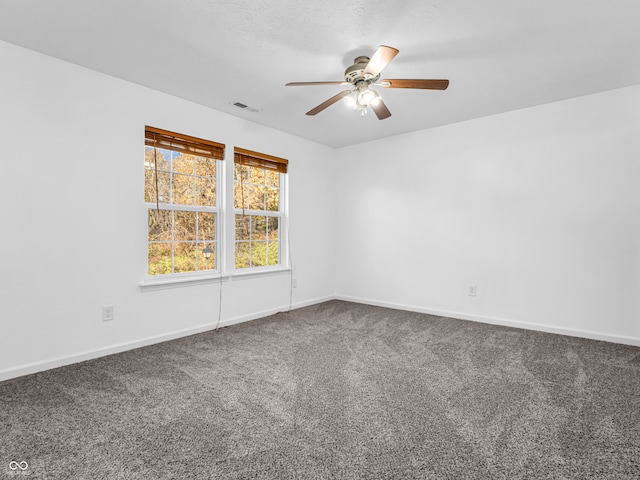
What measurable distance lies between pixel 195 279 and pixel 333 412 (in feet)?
6.91

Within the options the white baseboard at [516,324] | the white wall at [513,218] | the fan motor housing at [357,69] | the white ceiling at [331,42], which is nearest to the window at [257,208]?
the white ceiling at [331,42]

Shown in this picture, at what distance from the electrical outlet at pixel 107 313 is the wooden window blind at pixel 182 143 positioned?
151cm

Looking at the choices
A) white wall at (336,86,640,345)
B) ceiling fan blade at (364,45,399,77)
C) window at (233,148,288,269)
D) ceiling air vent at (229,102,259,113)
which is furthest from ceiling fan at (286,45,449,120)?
white wall at (336,86,640,345)

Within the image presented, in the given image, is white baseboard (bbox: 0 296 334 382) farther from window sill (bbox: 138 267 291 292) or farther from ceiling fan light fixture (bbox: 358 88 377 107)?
ceiling fan light fixture (bbox: 358 88 377 107)

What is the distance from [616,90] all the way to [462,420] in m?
3.38

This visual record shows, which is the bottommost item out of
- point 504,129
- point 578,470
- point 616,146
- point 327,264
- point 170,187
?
point 578,470

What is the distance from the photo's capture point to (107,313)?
2.82 m

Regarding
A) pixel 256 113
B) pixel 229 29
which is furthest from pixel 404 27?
pixel 256 113

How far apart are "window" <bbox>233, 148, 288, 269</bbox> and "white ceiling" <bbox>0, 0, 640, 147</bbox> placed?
89cm

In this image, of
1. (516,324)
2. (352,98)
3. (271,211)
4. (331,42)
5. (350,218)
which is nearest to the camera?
(331,42)

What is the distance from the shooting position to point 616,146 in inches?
124

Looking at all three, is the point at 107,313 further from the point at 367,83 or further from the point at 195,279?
the point at 367,83

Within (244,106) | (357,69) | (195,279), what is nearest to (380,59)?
(357,69)

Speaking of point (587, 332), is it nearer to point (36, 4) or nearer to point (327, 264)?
point (327, 264)
